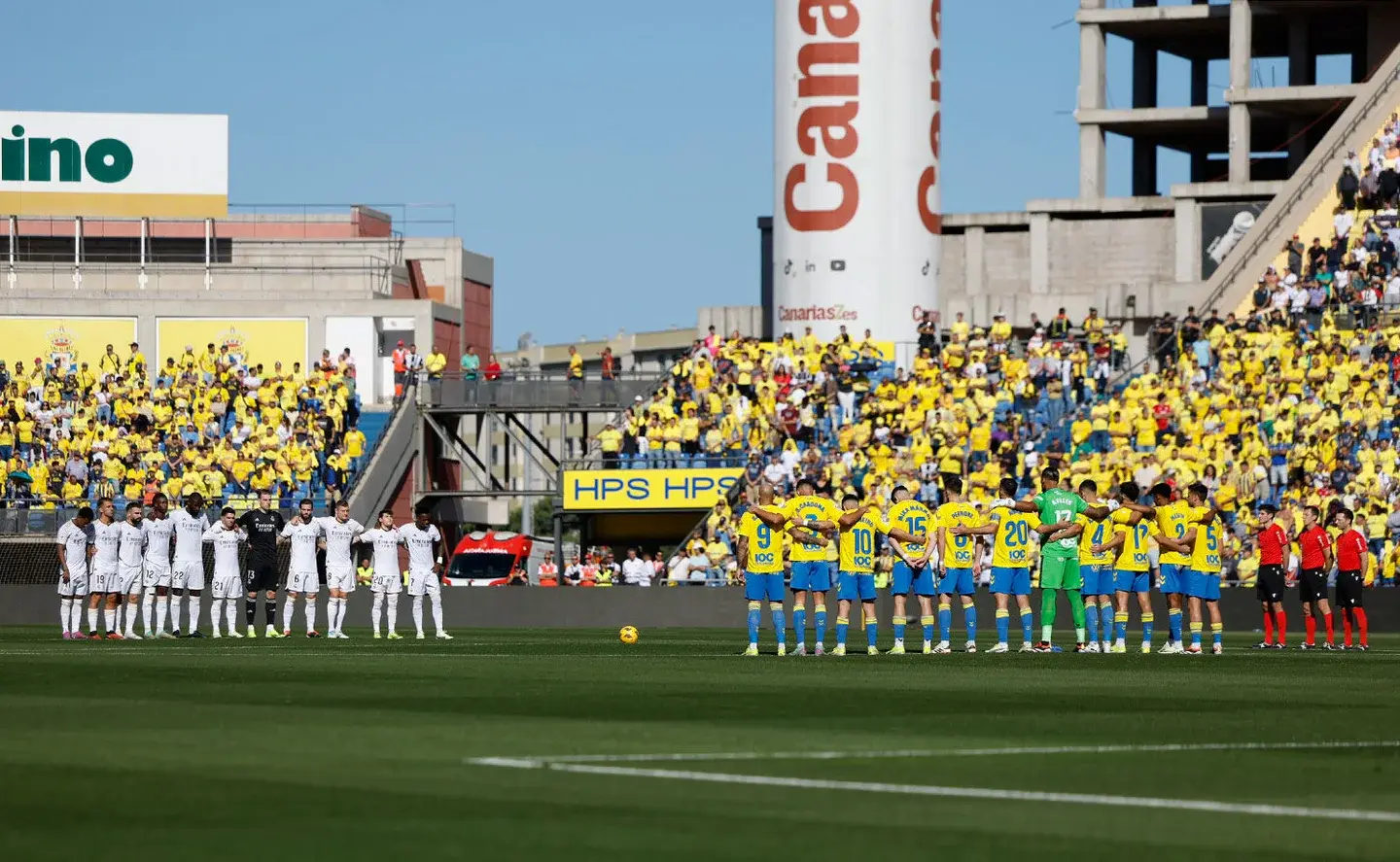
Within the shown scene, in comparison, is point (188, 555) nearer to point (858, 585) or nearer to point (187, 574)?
point (187, 574)

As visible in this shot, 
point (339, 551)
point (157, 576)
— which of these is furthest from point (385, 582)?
point (157, 576)

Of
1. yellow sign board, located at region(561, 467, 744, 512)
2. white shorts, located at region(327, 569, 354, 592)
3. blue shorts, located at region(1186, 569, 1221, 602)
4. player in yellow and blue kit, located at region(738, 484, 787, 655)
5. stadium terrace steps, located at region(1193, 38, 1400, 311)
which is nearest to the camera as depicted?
player in yellow and blue kit, located at region(738, 484, 787, 655)

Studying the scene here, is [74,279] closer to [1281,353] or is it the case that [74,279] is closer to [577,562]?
[577,562]

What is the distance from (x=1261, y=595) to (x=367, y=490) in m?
30.2

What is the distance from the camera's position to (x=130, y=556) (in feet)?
113

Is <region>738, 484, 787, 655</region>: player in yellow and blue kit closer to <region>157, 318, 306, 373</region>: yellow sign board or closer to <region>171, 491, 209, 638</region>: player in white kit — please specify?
<region>171, 491, 209, 638</region>: player in white kit

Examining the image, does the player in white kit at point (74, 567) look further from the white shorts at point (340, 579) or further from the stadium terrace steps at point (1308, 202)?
the stadium terrace steps at point (1308, 202)

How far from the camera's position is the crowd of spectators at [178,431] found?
54.6 meters

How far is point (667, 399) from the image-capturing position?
187 ft

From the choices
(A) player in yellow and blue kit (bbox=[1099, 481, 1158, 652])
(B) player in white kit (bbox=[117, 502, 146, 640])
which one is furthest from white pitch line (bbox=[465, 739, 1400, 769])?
(B) player in white kit (bbox=[117, 502, 146, 640])

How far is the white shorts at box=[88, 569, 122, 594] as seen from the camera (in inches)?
1359

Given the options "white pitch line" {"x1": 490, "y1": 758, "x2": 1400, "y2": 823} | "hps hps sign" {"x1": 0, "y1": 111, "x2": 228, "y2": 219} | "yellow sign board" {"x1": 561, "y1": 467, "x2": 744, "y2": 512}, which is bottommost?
"white pitch line" {"x1": 490, "y1": 758, "x2": 1400, "y2": 823}

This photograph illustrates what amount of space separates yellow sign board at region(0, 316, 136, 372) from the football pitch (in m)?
49.5

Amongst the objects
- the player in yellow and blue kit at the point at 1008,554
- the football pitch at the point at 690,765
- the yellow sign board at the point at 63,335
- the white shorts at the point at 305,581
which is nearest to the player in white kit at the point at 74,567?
the white shorts at the point at 305,581
